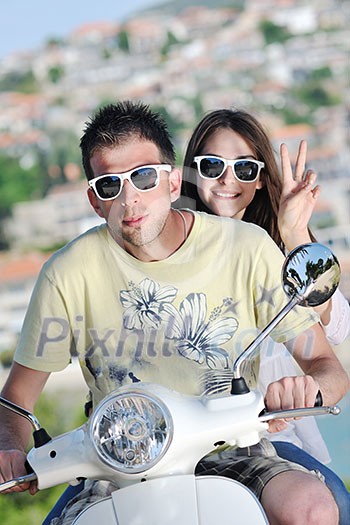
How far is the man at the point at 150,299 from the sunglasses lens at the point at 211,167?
0.49 metres

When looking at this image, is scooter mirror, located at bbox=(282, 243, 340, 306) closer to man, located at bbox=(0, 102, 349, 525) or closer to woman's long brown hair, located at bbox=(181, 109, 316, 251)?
man, located at bbox=(0, 102, 349, 525)

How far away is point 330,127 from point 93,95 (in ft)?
46.3

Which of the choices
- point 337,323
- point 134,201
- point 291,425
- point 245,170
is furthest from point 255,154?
point 134,201

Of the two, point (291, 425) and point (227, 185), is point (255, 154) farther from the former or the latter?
point (291, 425)

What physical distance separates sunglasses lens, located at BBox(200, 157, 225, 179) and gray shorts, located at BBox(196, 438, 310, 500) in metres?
0.73

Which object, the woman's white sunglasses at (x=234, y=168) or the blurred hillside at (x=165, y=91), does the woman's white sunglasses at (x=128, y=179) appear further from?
the blurred hillside at (x=165, y=91)

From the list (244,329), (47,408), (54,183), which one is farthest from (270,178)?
(54,183)

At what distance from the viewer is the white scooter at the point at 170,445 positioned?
3.74 ft

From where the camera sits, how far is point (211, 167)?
2047 millimetres

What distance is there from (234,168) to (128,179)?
0.68m

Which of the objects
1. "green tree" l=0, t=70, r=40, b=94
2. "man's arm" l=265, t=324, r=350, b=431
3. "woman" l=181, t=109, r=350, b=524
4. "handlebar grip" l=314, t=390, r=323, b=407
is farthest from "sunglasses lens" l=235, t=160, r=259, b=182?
"green tree" l=0, t=70, r=40, b=94

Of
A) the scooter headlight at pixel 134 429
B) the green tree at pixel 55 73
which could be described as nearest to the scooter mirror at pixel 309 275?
the scooter headlight at pixel 134 429

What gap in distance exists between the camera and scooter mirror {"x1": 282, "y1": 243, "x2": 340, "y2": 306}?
47.1 inches

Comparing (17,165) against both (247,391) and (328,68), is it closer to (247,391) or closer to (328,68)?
(328,68)
